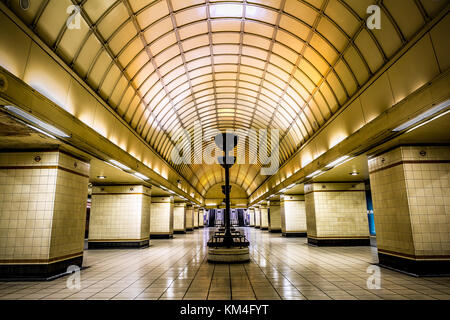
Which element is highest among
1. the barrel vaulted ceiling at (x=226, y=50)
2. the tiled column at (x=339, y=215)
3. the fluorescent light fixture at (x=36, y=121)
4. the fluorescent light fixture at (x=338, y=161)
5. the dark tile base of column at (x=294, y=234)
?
the barrel vaulted ceiling at (x=226, y=50)

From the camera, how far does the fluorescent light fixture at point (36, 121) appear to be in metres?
4.69

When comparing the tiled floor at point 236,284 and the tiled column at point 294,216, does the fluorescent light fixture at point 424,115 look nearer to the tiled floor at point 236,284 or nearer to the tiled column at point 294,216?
the tiled floor at point 236,284

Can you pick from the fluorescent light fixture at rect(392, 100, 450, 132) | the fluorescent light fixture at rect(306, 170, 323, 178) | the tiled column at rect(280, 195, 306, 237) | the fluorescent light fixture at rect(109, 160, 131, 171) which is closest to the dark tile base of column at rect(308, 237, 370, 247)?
the fluorescent light fixture at rect(306, 170, 323, 178)

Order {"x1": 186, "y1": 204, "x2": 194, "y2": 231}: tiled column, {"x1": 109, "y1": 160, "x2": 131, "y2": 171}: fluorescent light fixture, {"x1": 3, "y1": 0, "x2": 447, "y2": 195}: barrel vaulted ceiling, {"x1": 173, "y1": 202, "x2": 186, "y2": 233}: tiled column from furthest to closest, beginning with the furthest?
{"x1": 186, "y1": 204, "x2": 194, "y2": 231}: tiled column → {"x1": 173, "y1": 202, "x2": 186, "y2": 233}: tiled column → {"x1": 109, "y1": 160, "x2": 131, "y2": 171}: fluorescent light fixture → {"x1": 3, "y1": 0, "x2": 447, "y2": 195}: barrel vaulted ceiling

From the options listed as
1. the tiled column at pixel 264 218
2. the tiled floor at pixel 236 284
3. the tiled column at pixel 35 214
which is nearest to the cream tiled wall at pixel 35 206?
the tiled column at pixel 35 214

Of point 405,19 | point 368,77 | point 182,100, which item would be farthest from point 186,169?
point 405,19

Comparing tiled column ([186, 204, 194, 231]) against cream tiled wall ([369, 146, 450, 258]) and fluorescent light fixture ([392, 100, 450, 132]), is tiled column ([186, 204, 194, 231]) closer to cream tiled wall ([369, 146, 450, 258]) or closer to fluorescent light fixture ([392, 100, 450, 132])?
cream tiled wall ([369, 146, 450, 258])

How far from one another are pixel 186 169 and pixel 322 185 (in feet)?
53.1

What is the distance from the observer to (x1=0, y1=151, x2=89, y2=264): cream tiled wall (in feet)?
22.9

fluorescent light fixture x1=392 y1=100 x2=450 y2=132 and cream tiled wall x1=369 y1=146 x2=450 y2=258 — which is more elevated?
fluorescent light fixture x1=392 y1=100 x2=450 y2=132

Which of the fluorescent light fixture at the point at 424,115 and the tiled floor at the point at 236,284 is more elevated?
the fluorescent light fixture at the point at 424,115

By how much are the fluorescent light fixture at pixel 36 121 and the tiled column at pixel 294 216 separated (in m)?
18.0

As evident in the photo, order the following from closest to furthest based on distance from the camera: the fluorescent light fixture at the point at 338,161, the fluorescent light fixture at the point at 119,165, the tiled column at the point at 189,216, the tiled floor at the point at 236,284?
the tiled floor at the point at 236,284 < the fluorescent light fixture at the point at 338,161 < the fluorescent light fixture at the point at 119,165 < the tiled column at the point at 189,216

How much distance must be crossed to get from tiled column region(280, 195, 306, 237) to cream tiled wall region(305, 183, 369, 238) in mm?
6297
